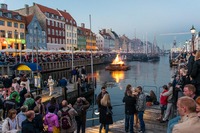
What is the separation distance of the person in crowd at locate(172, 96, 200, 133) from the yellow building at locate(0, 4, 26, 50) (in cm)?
5193

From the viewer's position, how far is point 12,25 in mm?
57781

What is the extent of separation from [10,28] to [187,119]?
60584 mm

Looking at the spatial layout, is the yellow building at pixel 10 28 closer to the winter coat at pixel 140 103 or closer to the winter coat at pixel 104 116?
the winter coat at pixel 104 116

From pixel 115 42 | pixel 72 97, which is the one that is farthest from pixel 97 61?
pixel 115 42

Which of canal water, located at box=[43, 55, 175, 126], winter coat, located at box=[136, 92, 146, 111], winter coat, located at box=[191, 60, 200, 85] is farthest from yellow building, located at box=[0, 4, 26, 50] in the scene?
winter coat, located at box=[191, 60, 200, 85]

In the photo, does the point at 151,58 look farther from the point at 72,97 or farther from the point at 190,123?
the point at 190,123

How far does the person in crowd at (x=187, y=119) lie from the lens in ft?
9.74

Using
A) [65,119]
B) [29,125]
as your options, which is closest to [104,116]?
[65,119]

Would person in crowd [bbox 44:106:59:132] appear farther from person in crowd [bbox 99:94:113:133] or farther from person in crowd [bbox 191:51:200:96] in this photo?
person in crowd [bbox 191:51:200:96]

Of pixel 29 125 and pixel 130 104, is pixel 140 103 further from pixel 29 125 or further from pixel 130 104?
pixel 29 125

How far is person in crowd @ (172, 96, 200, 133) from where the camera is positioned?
2.97m

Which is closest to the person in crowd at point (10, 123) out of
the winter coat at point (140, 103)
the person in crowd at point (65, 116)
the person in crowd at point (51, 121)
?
the person in crowd at point (51, 121)

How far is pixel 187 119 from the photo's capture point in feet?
10.2

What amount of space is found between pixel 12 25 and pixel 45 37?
47.3ft
